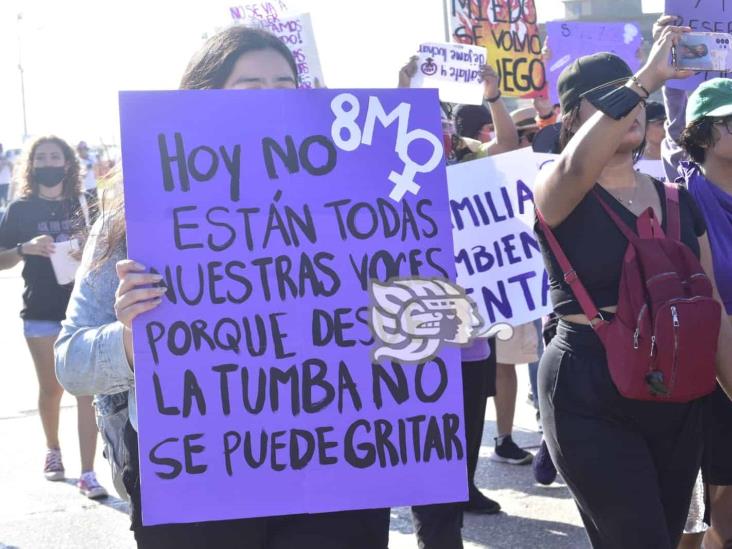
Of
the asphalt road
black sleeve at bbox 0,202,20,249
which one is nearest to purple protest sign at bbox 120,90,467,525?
the asphalt road

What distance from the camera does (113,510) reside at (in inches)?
209

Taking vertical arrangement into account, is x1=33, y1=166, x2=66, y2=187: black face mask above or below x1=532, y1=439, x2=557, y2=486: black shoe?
above

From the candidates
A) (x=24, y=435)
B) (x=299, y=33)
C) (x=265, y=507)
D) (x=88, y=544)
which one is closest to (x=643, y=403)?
(x=265, y=507)

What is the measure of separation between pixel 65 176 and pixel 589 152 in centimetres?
416

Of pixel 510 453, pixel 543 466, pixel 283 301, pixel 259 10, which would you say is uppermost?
pixel 259 10

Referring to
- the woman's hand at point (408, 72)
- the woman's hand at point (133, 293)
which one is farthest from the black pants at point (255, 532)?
the woman's hand at point (408, 72)

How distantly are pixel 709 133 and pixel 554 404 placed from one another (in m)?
1.27

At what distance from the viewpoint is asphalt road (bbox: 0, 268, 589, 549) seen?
15.4 feet

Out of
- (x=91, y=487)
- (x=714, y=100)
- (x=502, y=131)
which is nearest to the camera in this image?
(x=714, y=100)

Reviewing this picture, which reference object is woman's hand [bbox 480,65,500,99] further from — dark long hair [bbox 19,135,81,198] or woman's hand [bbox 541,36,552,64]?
dark long hair [bbox 19,135,81,198]

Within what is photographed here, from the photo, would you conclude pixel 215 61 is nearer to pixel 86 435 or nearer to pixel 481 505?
pixel 481 505

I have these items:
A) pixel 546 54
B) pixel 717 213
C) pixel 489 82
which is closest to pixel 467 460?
pixel 717 213

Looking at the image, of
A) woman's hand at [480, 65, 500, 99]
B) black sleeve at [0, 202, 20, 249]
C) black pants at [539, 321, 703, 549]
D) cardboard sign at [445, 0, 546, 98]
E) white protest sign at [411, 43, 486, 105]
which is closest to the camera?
black pants at [539, 321, 703, 549]

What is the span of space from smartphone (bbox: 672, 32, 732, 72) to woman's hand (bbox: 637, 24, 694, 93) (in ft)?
0.12
